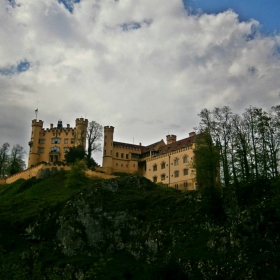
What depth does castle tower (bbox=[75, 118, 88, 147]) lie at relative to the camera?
325ft

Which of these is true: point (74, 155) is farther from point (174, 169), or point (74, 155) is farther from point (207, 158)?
point (207, 158)

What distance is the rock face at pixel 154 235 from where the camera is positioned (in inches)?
1345

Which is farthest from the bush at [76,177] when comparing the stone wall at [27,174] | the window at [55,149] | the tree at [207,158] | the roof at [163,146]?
the window at [55,149]

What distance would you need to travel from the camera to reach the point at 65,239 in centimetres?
4719

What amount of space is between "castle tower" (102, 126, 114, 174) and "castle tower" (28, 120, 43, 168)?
59.3ft

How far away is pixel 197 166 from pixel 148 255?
16.5 meters

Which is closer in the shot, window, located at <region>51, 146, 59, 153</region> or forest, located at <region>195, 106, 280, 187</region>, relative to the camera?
forest, located at <region>195, 106, 280, 187</region>

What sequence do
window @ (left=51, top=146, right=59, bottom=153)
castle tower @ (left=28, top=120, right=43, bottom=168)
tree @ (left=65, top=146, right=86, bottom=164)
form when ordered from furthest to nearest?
window @ (left=51, top=146, right=59, bottom=153) < castle tower @ (left=28, top=120, right=43, bottom=168) < tree @ (left=65, top=146, right=86, bottom=164)

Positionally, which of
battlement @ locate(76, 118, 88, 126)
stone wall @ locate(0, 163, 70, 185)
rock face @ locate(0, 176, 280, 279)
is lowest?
rock face @ locate(0, 176, 280, 279)

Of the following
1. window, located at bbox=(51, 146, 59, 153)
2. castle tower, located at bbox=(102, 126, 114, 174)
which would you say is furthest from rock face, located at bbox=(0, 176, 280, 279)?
window, located at bbox=(51, 146, 59, 153)

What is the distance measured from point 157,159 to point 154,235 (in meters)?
51.9

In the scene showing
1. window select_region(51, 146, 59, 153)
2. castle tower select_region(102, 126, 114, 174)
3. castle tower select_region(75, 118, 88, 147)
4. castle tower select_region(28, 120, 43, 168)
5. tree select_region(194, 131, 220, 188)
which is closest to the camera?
tree select_region(194, 131, 220, 188)

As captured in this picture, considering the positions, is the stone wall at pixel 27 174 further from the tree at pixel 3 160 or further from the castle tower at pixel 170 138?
the castle tower at pixel 170 138

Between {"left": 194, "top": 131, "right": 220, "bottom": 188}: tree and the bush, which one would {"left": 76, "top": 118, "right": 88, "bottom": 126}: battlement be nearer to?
the bush
